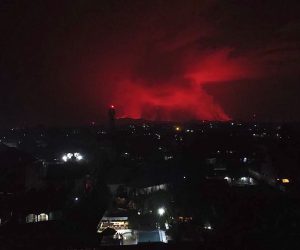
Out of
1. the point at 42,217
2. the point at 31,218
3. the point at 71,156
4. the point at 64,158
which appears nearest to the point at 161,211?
the point at 42,217

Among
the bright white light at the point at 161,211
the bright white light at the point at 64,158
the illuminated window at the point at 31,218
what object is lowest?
the bright white light at the point at 161,211

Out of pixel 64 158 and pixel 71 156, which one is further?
A: pixel 71 156

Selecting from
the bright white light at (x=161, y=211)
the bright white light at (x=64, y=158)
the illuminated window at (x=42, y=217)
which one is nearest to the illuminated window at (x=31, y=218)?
the illuminated window at (x=42, y=217)

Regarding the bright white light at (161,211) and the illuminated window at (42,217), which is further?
the bright white light at (161,211)

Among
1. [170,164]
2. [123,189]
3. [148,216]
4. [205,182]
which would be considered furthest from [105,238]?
[170,164]

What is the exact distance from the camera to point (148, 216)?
16.2 metres

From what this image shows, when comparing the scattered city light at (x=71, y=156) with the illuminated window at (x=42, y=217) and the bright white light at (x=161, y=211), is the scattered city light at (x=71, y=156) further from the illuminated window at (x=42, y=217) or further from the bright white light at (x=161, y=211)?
the bright white light at (x=161, y=211)

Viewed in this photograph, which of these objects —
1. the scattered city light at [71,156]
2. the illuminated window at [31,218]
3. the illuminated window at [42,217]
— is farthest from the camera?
the scattered city light at [71,156]

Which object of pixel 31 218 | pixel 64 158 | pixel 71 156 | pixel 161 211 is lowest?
pixel 161 211

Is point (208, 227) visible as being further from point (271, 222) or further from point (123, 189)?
point (123, 189)

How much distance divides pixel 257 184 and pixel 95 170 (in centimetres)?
1256

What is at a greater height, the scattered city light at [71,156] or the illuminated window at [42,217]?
the scattered city light at [71,156]

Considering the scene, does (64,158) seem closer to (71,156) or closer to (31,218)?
(71,156)

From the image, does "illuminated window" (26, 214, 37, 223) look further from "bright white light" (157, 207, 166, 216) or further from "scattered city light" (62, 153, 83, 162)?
"scattered city light" (62, 153, 83, 162)
